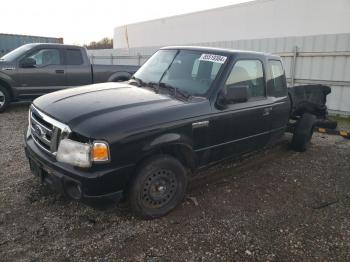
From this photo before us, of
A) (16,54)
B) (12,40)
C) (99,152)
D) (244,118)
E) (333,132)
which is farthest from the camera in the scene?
(12,40)

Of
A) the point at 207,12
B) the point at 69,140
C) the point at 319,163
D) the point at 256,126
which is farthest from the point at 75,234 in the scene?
the point at 207,12

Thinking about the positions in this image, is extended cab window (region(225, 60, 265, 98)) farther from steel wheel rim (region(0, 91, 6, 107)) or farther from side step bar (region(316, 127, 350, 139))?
steel wheel rim (region(0, 91, 6, 107))

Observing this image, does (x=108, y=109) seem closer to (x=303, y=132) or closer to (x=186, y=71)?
(x=186, y=71)

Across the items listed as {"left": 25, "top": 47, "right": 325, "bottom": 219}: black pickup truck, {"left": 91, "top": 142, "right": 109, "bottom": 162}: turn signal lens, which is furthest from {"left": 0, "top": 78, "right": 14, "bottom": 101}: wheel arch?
{"left": 91, "top": 142, "right": 109, "bottom": 162}: turn signal lens

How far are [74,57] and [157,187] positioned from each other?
7.08m

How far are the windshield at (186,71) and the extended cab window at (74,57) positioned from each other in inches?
218

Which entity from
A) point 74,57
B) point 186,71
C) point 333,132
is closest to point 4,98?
point 74,57

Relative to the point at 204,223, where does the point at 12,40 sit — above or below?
above

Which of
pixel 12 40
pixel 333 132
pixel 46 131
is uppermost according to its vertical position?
pixel 12 40

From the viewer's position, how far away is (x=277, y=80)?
4.68 metres

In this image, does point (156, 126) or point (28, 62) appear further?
point (28, 62)

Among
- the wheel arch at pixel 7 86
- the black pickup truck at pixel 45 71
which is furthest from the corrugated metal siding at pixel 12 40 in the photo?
the wheel arch at pixel 7 86

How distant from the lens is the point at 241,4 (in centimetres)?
1702

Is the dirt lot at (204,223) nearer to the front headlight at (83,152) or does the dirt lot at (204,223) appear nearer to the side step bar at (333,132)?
the front headlight at (83,152)
